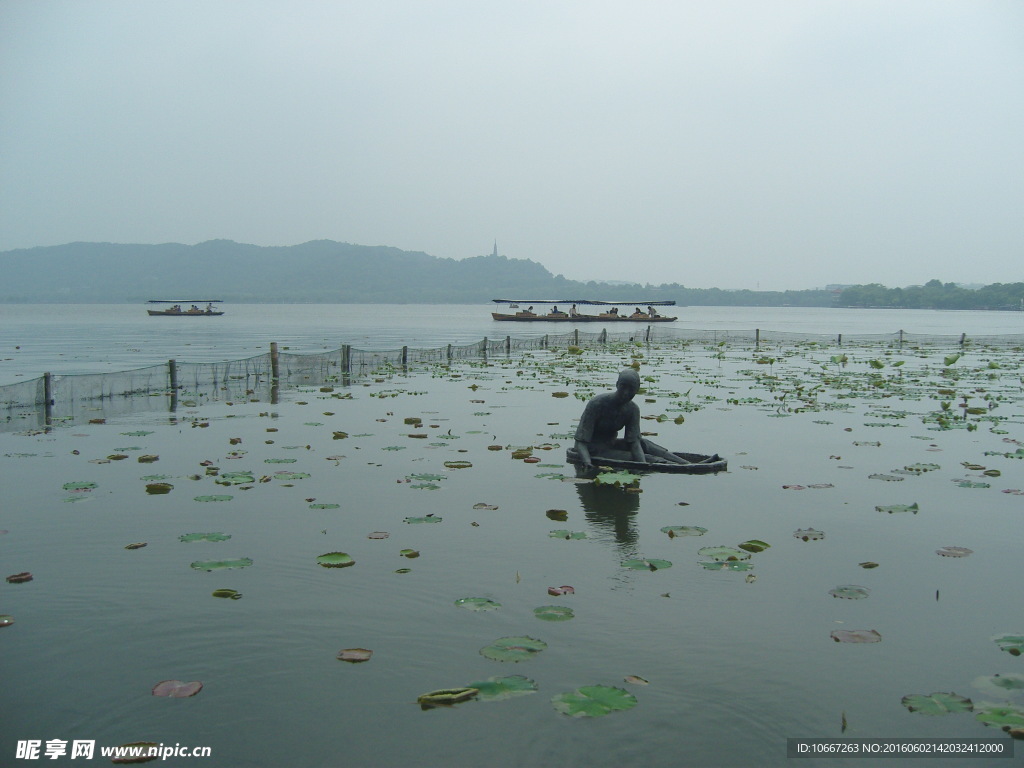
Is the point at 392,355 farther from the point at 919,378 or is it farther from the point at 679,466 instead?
the point at 679,466

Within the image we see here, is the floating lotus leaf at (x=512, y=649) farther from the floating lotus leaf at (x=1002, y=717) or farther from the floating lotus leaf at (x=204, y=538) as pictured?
the floating lotus leaf at (x=204, y=538)

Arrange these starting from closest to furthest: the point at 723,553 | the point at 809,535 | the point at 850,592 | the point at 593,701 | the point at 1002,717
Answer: the point at 1002,717
the point at 593,701
the point at 850,592
the point at 723,553
the point at 809,535

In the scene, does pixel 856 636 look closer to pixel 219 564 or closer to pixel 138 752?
pixel 138 752

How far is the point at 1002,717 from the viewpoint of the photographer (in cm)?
441

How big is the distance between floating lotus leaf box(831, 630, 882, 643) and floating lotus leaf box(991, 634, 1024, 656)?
0.77m

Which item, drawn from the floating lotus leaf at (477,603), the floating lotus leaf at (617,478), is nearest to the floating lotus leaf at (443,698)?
the floating lotus leaf at (477,603)

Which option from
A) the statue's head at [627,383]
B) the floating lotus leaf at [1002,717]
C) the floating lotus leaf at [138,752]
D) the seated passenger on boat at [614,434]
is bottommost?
the floating lotus leaf at [138,752]

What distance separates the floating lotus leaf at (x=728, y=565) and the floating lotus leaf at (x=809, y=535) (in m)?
1.12

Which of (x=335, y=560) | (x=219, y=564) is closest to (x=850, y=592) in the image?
(x=335, y=560)

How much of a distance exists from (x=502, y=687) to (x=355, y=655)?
1.06m

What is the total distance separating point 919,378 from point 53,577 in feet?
84.5

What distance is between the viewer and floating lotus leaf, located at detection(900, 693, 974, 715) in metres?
4.55

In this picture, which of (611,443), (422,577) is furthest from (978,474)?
(422,577)

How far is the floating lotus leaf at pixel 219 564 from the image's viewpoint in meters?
6.88
